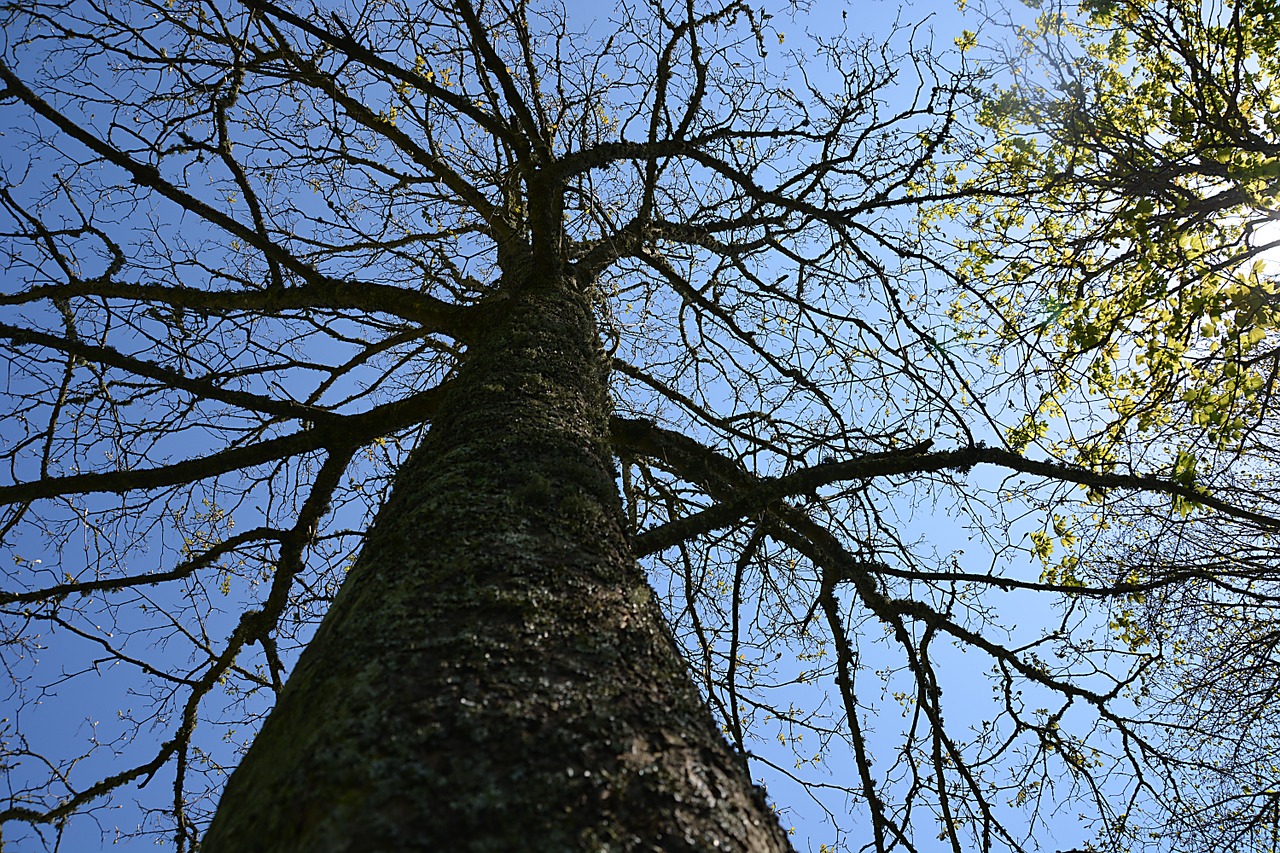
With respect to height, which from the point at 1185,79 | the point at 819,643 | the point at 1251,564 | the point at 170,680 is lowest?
the point at 170,680

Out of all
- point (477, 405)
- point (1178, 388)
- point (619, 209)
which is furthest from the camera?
point (619, 209)

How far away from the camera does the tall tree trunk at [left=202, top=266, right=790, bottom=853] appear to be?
73cm

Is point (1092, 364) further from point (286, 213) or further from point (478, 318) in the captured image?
point (286, 213)

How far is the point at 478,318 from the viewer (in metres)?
3.25

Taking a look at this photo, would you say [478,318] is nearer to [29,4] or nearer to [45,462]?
[45,462]

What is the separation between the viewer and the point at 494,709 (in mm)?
845

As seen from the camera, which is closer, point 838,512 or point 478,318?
point 478,318

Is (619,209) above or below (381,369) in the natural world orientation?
above

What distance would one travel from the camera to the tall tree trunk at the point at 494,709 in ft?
2.39

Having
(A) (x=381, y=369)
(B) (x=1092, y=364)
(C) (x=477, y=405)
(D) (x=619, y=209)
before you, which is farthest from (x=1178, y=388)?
(A) (x=381, y=369)

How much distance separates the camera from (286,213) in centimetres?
421

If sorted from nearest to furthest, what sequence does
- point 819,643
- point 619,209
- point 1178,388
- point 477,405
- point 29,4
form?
point 477,405
point 29,4
point 1178,388
point 819,643
point 619,209

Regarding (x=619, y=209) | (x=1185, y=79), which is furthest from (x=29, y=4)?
(x=1185, y=79)

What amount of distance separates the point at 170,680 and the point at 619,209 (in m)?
3.56
